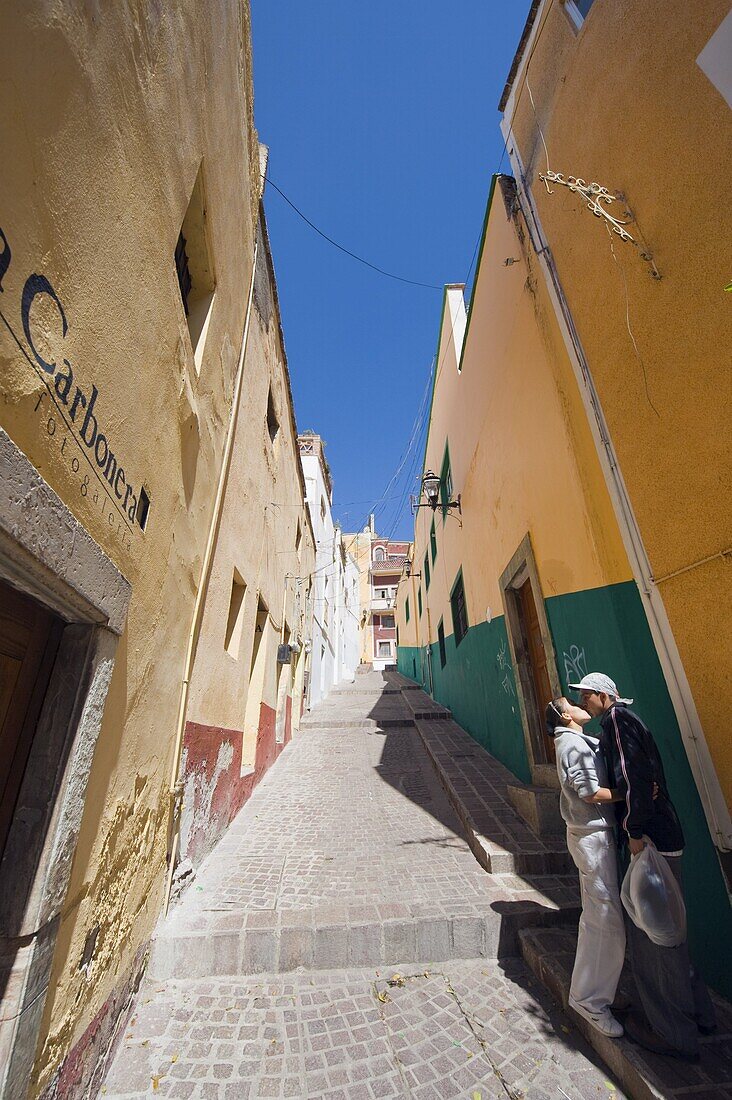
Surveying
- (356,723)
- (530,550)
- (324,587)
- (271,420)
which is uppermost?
(324,587)

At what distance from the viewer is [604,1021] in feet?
6.98

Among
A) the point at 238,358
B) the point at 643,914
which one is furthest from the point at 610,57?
the point at 643,914

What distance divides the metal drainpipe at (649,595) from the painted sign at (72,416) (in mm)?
2989

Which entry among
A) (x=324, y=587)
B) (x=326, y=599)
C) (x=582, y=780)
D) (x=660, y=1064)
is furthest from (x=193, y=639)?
(x=326, y=599)

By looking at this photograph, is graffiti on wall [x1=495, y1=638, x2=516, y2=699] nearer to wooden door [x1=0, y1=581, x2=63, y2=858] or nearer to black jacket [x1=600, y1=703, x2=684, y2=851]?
black jacket [x1=600, y1=703, x2=684, y2=851]

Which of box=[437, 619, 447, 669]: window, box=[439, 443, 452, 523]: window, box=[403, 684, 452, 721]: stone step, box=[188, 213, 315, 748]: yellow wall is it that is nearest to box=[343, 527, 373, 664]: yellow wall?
box=[403, 684, 452, 721]: stone step

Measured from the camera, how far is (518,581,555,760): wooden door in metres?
4.78

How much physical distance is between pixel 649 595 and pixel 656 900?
153cm

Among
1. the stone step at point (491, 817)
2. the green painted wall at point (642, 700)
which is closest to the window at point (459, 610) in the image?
the stone step at point (491, 817)

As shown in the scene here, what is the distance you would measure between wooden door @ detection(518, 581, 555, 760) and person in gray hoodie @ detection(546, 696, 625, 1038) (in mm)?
2276

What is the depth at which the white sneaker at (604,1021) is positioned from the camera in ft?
6.88

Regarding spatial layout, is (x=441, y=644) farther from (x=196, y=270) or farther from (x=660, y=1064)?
(x=196, y=270)

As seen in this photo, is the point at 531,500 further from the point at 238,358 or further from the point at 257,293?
the point at 257,293

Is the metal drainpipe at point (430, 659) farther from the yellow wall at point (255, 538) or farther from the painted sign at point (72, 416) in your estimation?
the painted sign at point (72, 416)
